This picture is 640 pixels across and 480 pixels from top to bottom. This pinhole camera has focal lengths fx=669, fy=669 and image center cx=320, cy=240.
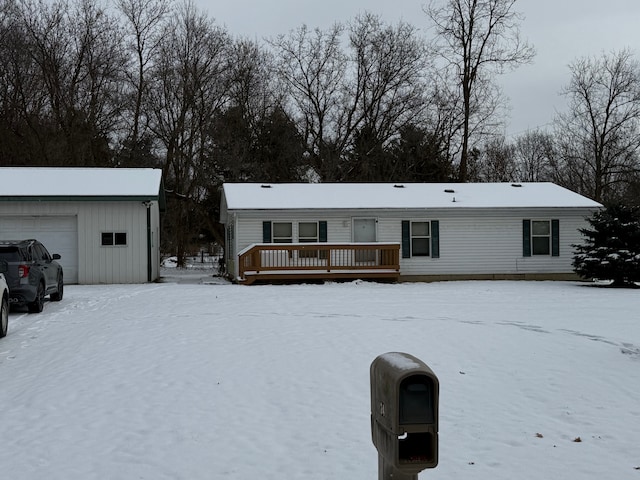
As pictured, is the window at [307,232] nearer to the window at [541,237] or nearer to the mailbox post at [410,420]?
the window at [541,237]

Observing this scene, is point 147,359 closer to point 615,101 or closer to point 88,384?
→ point 88,384

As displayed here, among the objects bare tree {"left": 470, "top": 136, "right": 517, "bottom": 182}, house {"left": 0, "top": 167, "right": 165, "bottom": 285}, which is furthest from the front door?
bare tree {"left": 470, "top": 136, "right": 517, "bottom": 182}

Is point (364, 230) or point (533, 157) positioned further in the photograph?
point (533, 157)

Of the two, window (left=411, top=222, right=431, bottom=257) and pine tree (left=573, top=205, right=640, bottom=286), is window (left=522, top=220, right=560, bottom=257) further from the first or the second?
window (left=411, top=222, right=431, bottom=257)

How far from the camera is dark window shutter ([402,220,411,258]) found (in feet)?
77.2

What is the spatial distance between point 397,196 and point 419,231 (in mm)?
1804

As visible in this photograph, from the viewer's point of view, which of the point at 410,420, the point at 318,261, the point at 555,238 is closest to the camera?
the point at 410,420

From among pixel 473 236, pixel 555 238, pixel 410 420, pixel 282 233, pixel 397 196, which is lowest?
pixel 410 420

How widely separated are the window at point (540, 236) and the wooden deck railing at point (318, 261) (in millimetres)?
5396

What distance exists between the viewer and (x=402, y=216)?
77.2ft

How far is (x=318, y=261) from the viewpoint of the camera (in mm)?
22578

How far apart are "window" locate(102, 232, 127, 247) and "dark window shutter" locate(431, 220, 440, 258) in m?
10.5

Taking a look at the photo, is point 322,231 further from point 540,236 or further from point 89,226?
point 540,236

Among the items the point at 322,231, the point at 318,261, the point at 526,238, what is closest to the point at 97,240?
the point at 318,261
